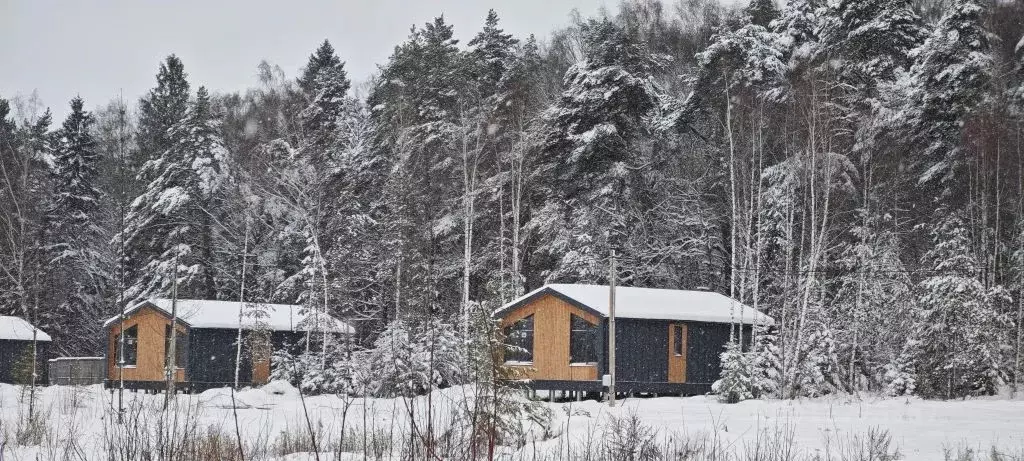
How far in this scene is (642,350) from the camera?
2773cm

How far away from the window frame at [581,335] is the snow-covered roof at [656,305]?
750 millimetres

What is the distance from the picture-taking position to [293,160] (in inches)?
1486

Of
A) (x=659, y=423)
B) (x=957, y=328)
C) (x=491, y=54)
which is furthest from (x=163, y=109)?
(x=957, y=328)

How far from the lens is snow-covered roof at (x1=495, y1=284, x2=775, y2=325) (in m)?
27.4

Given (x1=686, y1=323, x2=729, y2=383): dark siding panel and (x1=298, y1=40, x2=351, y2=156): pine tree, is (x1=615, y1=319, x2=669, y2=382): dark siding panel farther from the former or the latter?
(x1=298, y1=40, x2=351, y2=156): pine tree

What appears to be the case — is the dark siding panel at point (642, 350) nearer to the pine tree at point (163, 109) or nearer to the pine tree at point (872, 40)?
the pine tree at point (872, 40)

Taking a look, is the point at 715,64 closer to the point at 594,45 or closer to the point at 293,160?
the point at 594,45

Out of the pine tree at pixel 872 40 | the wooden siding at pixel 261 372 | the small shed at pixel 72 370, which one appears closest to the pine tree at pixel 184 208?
the small shed at pixel 72 370

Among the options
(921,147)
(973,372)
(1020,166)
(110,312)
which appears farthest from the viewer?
(110,312)

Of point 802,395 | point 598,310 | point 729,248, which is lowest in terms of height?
point 802,395

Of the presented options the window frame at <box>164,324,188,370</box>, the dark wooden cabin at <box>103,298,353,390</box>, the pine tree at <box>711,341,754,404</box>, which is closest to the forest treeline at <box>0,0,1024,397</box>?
the pine tree at <box>711,341,754,404</box>

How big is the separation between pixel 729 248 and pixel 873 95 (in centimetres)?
803

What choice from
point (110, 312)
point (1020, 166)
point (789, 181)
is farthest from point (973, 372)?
point (110, 312)

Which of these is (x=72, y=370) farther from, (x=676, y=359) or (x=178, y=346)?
(x=676, y=359)
